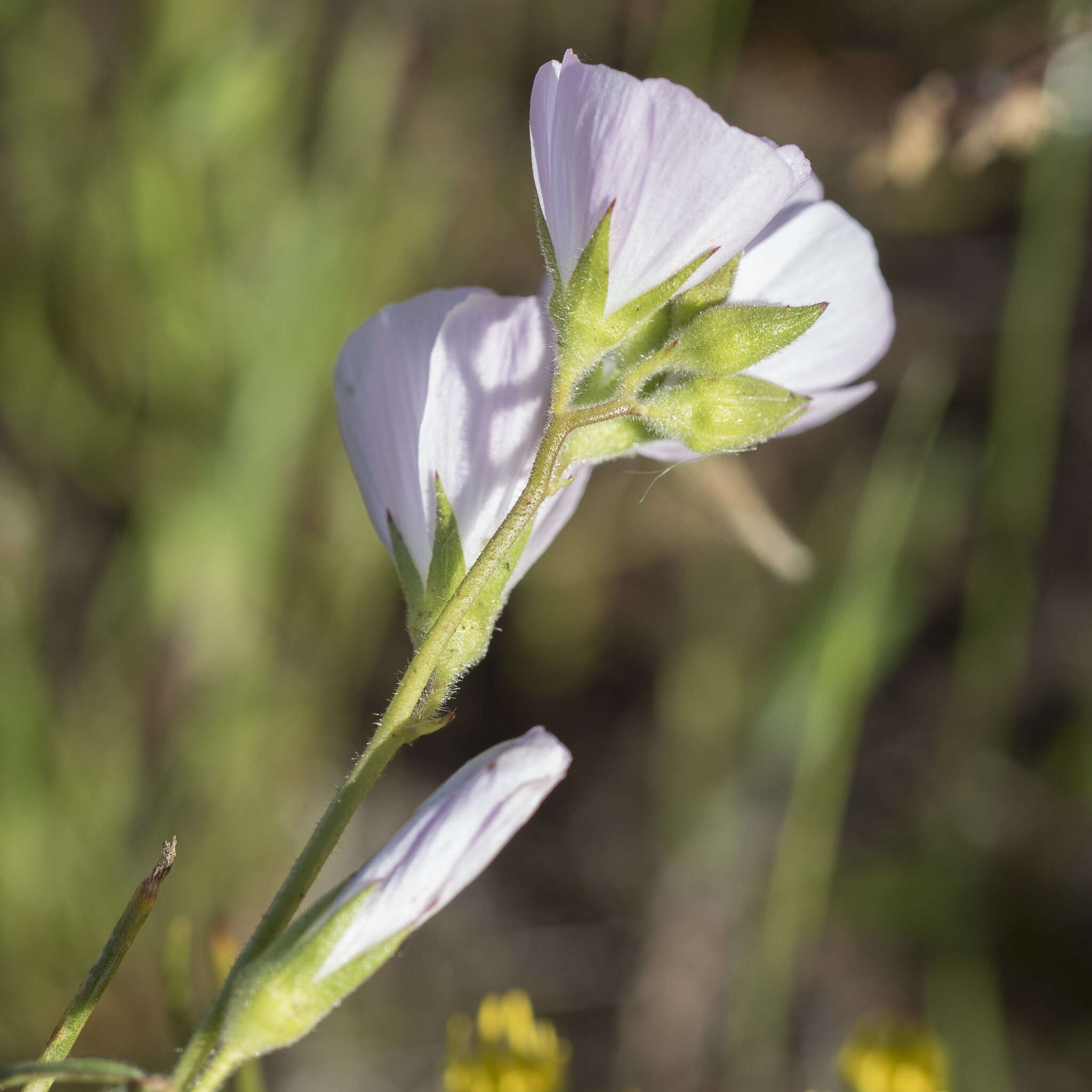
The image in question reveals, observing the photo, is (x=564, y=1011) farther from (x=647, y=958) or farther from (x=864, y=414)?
(x=864, y=414)

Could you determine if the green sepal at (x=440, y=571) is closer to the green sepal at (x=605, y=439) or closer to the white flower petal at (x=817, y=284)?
the green sepal at (x=605, y=439)

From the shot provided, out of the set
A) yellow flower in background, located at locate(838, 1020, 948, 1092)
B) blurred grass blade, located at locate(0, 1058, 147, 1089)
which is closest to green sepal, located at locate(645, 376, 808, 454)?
blurred grass blade, located at locate(0, 1058, 147, 1089)

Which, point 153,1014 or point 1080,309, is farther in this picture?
point 1080,309

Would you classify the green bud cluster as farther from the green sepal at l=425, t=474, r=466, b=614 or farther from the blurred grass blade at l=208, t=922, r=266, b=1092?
the blurred grass blade at l=208, t=922, r=266, b=1092

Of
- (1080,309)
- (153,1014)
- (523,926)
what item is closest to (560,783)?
(523,926)

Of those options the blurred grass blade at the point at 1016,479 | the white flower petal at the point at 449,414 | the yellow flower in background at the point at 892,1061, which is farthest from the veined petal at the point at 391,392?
the blurred grass blade at the point at 1016,479

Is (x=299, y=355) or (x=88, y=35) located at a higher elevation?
(x=88, y=35)

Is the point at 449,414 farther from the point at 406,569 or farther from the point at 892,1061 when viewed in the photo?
the point at 892,1061
